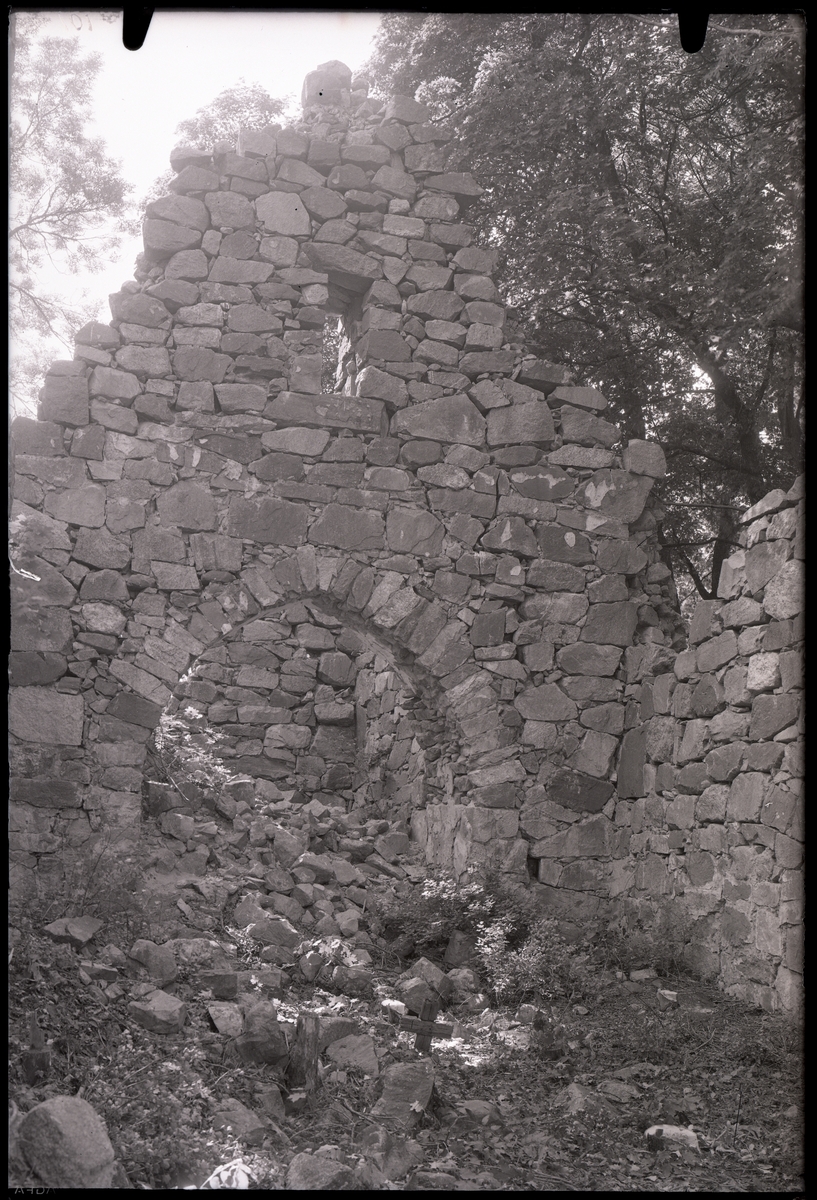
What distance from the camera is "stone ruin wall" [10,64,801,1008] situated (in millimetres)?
6266

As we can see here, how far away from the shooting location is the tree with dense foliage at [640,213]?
8320 mm

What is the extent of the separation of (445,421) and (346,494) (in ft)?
2.99

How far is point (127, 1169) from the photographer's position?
334 centimetres

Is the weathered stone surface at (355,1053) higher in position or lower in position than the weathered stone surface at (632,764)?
lower

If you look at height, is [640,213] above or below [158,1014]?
above

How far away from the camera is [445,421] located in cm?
702

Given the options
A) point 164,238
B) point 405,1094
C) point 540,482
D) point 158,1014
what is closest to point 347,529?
point 540,482

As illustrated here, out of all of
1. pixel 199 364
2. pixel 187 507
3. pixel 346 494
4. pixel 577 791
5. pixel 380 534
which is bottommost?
pixel 577 791

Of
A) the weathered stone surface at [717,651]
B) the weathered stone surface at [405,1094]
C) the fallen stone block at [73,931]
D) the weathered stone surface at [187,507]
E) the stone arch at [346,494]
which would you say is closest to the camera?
the weathered stone surface at [405,1094]

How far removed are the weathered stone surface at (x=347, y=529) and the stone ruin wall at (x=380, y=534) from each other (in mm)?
22

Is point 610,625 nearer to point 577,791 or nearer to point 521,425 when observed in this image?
point 577,791

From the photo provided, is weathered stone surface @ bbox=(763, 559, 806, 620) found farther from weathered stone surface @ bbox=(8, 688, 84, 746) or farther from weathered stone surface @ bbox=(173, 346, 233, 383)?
weathered stone surface @ bbox=(8, 688, 84, 746)

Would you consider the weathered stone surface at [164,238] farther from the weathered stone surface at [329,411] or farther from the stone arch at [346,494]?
the weathered stone surface at [329,411]

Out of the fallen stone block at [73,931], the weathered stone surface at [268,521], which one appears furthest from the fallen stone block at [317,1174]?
the weathered stone surface at [268,521]
